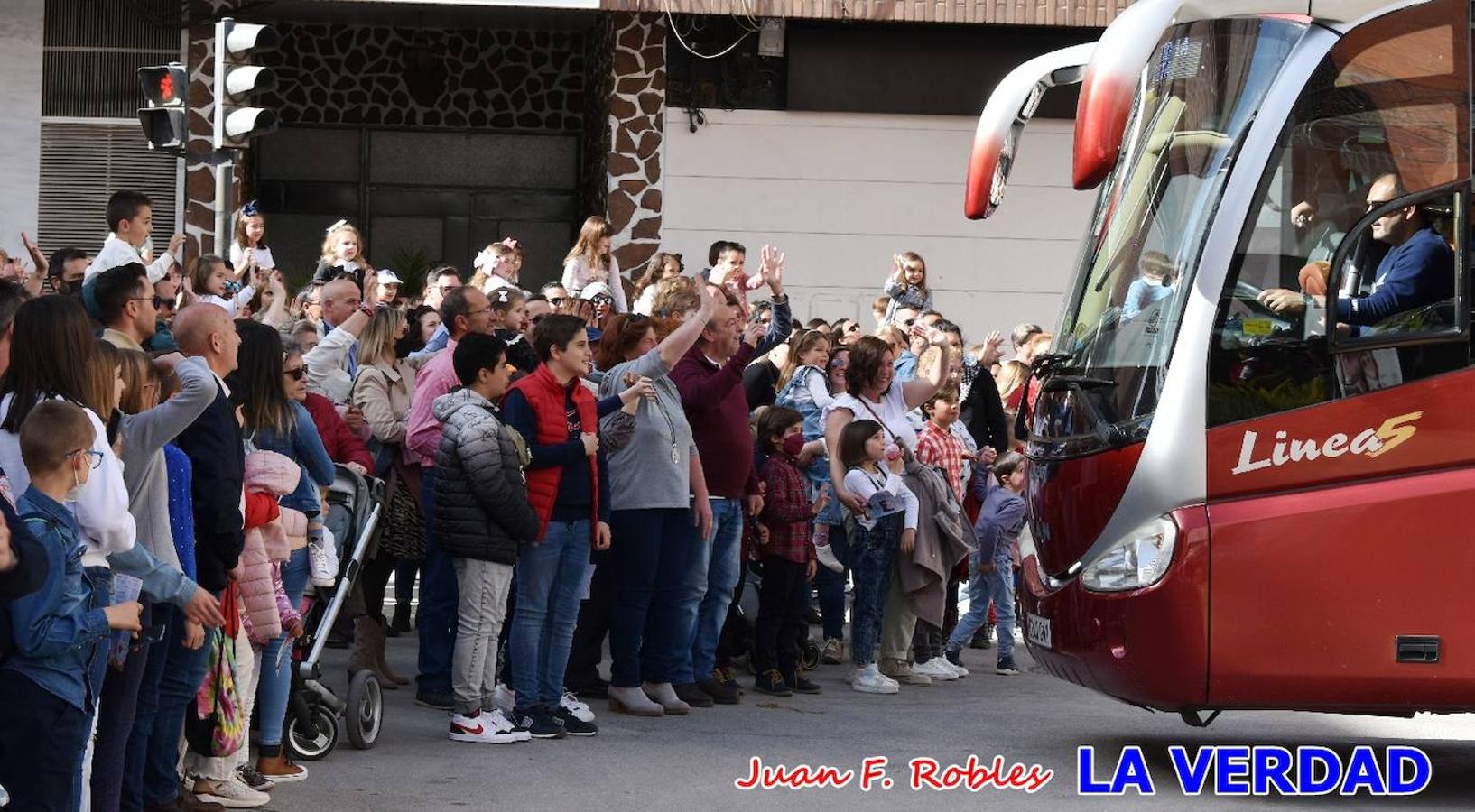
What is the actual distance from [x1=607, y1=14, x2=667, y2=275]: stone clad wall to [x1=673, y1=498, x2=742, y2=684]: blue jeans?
372 inches

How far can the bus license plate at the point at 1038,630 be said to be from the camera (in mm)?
9039

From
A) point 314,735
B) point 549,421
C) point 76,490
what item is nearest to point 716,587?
point 549,421

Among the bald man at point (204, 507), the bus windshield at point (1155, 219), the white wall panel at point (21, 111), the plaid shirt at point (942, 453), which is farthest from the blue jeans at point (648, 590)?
the white wall panel at point (21, 111)

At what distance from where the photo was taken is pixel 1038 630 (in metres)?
9.18

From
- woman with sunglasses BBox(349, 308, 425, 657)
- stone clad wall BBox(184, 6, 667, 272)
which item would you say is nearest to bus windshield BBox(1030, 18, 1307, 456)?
woman with sunglasses BBox(349, 308, 425, 657)

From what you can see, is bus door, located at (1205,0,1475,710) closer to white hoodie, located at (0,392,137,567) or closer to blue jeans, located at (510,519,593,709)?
blue jeans, located at (510,519,593,709)

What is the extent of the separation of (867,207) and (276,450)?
43.4 feet

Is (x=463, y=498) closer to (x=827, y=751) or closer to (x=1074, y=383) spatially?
(x=827, y=751)

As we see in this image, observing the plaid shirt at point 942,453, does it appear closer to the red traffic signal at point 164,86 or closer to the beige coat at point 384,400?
the beige coat at point 384,400

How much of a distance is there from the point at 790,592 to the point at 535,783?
3.39 m

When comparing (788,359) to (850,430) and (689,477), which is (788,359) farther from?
(689,477)

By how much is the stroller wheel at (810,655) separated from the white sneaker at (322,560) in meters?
4.53

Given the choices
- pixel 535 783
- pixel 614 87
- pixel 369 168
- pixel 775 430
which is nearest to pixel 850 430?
pixel 775 430

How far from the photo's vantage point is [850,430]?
12.1 meters
